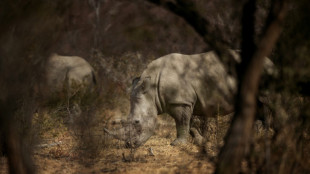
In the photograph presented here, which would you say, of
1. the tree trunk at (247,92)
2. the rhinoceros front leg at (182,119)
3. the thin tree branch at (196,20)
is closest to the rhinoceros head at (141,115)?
the rhinoceros front leg at (182,119)

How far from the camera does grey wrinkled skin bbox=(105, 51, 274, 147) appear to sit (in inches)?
286

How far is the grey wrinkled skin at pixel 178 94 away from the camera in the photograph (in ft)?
23.8

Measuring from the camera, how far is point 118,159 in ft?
20.4

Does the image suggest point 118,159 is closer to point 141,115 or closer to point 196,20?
point 141,115

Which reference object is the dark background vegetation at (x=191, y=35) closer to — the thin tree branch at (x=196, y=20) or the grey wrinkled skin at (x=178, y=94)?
the thin tree branch at (x=196, y=20)

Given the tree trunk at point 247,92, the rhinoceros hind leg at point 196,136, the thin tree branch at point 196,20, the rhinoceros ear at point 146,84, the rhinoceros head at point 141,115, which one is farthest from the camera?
the rhinoceros hind leg at point 196,136

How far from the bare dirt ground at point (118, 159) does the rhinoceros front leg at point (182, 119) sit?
153 mm

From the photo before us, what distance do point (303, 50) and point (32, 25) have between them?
2.21m

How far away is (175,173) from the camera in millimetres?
4961

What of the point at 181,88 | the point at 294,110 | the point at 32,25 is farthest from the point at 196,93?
the point at 32,25

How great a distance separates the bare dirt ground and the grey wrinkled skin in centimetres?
45

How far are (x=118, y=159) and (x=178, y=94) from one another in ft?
5.38

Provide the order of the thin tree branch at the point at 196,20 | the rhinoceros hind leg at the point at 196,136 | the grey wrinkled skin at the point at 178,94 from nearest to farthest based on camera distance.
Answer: the thin tree branch at the point at 196,20 < the grey wrinkled skin at the point at 178,94 < the rhinoceros hind leg at the point at 196,136

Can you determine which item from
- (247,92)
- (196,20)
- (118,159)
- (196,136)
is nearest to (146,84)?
(196,136)
